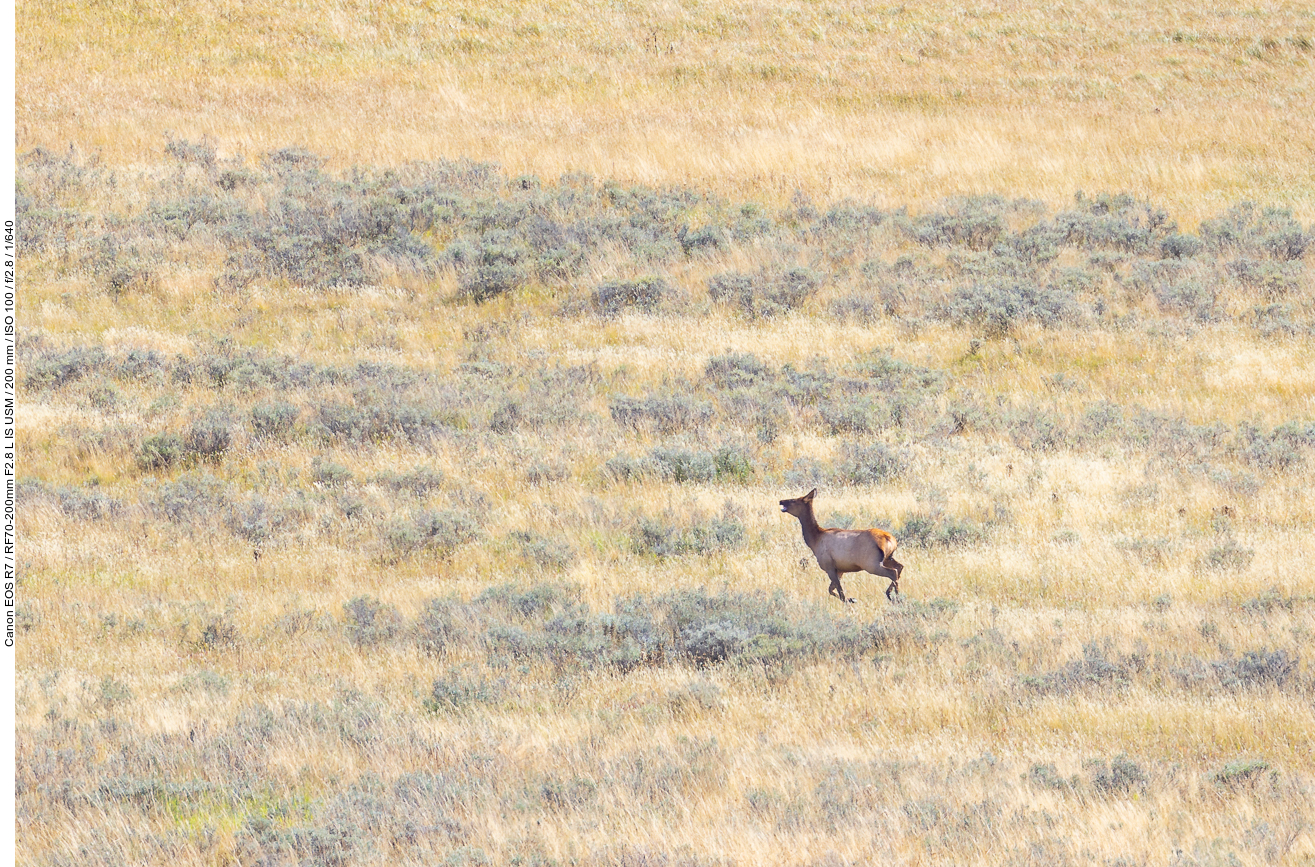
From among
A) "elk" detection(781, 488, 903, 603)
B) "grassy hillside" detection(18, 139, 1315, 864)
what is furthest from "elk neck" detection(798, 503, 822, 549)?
"grassy hillside" detection(18, 139, 1315, 864)

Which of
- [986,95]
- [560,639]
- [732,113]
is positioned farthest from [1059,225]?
[560,639]

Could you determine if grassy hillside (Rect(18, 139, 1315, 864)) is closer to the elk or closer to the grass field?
the grass field

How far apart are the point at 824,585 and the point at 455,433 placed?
16.6ft

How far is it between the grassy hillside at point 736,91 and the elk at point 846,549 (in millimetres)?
14138

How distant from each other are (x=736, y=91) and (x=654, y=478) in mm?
21657

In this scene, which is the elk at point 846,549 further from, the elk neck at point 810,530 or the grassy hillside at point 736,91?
the grassy hillside at point 736,91

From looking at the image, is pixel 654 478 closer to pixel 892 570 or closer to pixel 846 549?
pixel 846 549

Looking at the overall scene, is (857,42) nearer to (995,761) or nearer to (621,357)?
(621,357)

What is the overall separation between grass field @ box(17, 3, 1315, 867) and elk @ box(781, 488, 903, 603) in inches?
10.7

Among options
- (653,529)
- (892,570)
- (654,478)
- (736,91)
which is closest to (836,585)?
(892,570)

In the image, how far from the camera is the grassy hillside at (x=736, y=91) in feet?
78.8

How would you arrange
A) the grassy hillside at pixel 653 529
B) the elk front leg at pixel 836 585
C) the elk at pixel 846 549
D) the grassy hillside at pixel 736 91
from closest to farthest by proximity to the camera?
the grassy hillside at pixel 653 529
the elk at pixel 846 549
the elk front leg at pixel 836 585
the grassy hillside at pixel 736 91

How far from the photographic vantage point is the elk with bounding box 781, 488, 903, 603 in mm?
8438

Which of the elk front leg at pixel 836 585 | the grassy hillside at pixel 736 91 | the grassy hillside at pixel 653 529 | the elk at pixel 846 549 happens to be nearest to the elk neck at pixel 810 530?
the elk at pixel 846 549
